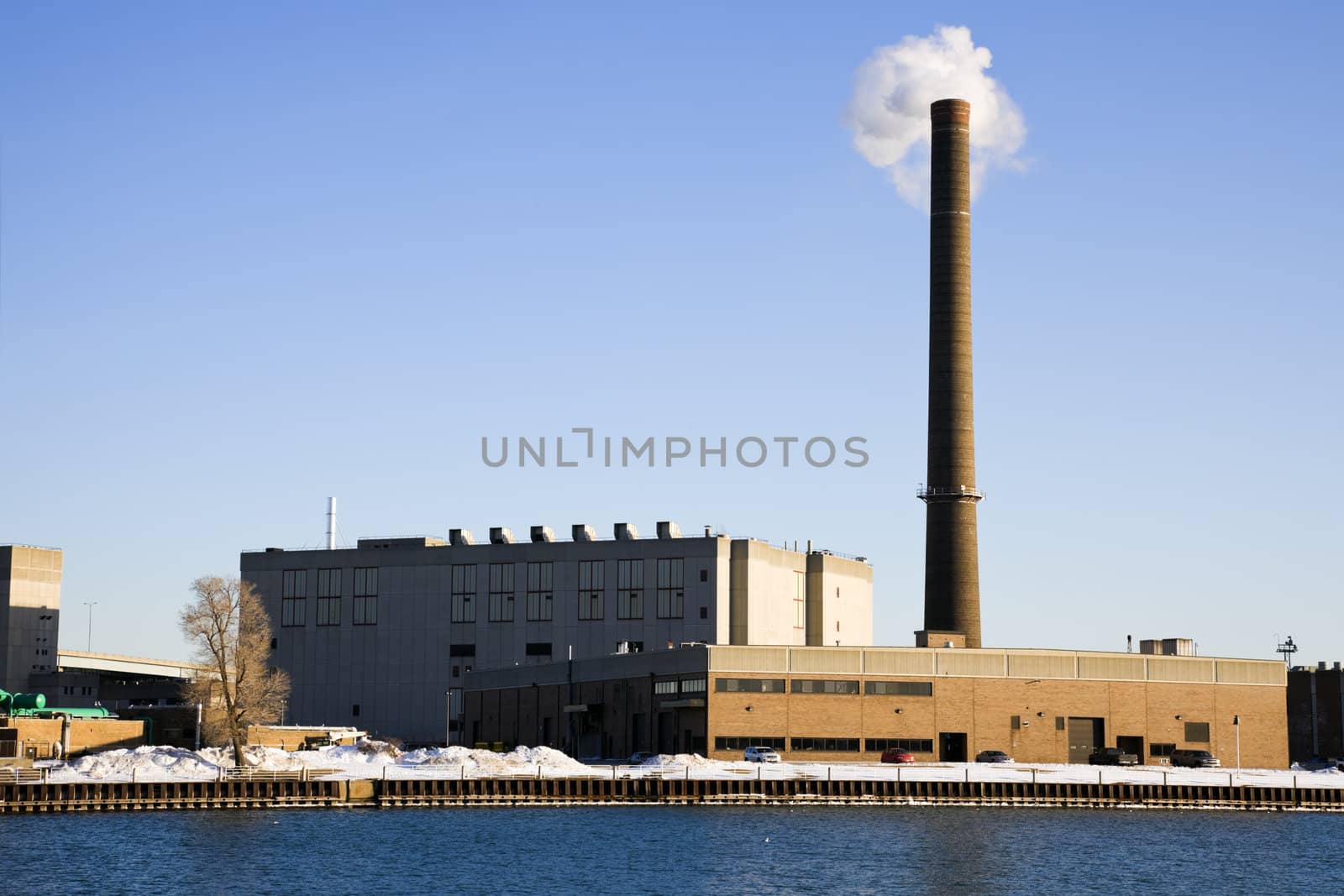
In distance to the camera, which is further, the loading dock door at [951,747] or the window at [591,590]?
the window at [591,590]

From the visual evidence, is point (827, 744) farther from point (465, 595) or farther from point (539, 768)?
point (465, 595)

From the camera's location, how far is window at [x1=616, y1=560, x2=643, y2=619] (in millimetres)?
176625

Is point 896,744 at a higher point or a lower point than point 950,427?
lower

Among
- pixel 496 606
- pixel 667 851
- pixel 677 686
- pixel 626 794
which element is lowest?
pixel 667 851

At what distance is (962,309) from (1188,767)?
127ft

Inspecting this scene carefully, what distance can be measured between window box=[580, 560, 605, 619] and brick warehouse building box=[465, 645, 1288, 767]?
3330cm

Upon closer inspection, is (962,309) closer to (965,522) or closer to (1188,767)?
(965,522)

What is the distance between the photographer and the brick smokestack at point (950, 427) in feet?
474

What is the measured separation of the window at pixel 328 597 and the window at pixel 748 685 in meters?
61.9

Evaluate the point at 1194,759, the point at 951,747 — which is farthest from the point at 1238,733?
the point at 951,747

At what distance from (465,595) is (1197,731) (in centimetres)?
7348

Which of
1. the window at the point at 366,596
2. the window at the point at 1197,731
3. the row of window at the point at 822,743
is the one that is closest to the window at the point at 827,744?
the row of window at the point at 822,743

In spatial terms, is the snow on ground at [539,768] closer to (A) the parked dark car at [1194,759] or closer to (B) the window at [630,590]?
(A) the parked dark car at [1194,759]

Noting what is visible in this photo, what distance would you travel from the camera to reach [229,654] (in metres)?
129
